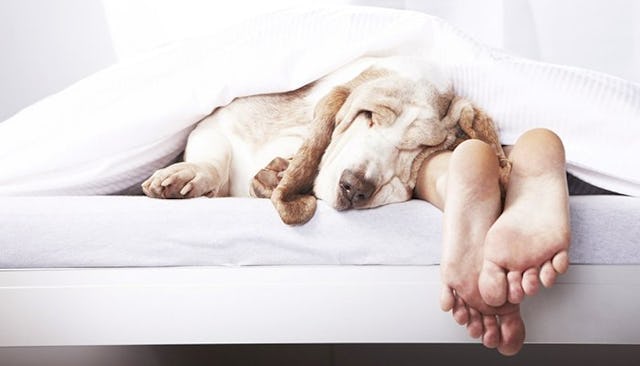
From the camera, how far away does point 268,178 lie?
1.18 m

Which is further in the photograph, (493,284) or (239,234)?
(239,234)

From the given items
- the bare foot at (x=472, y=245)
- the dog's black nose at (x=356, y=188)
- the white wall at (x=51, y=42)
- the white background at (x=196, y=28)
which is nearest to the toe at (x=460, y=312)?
the bare foot at (x=472, y=245)

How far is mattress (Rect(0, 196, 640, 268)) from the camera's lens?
3.32ft

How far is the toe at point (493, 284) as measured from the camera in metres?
0.87

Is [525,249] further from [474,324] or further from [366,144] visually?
[366,144]

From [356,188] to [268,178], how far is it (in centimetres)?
19

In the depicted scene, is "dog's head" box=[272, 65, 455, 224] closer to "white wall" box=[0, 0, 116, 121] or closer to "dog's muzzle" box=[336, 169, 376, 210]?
"dog's muzzle" box=[336, 169, 376, 210]

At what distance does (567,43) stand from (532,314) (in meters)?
1.47

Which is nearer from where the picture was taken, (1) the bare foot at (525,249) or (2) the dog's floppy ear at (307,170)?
(1) the bare foot at (525,249)

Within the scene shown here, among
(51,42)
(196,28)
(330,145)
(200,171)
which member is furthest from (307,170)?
(51,42)

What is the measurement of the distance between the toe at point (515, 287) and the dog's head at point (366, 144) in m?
0.24

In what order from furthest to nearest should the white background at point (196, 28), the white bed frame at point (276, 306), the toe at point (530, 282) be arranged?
the white background at point (196, 28) < the white bed frame at point (276, 306) < the toe at point (530, 282)

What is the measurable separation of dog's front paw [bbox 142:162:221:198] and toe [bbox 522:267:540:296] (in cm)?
52

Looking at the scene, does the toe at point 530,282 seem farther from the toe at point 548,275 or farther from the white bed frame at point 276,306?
the white bed frame at point 276,306
